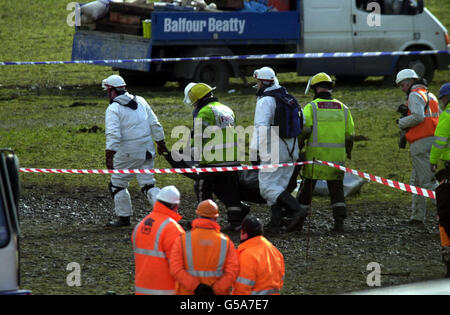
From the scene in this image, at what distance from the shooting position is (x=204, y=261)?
6.30 m

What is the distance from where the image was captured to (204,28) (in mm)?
19078

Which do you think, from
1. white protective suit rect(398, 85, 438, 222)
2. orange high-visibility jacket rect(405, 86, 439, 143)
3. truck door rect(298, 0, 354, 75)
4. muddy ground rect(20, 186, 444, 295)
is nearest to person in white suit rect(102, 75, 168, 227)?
muddy ground rect(20, 186, 444, 295)

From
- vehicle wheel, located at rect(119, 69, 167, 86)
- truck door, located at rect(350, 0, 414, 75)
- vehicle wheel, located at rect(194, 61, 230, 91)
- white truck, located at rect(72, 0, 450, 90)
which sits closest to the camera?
white truck, located at rect(72, 0, 450, 90)

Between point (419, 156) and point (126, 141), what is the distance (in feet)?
11.4

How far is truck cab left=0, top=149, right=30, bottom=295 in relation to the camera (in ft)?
20.1

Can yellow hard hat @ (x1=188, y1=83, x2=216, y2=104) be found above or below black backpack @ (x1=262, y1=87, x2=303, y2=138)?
above

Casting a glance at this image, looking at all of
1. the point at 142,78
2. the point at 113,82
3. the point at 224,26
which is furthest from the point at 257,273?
the point at 142,78

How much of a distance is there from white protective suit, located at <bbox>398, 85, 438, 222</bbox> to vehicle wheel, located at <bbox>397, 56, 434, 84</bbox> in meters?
9.79

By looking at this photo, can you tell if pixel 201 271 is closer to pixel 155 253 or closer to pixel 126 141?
pixel 155 253

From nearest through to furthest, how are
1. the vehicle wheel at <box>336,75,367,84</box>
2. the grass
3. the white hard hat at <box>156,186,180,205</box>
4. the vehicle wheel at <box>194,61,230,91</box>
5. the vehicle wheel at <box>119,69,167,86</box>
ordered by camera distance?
the white hard hat at <box>156,186,180,205</box>, the grass, the vehicle wheel at <box>194,61,230,91</box>, the vehicle wheel at <box>119,69,167,86</box>, the vehicle wheel at <box>336,75,367,84</box>

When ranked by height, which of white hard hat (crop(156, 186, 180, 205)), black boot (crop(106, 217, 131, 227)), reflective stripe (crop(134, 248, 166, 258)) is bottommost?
black boot (crop(106, 217, 131, 227))

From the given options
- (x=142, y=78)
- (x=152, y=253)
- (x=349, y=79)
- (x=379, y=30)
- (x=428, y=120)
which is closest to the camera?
(x=152, y=253)

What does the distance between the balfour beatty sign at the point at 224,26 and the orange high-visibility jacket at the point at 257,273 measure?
12.6 meters

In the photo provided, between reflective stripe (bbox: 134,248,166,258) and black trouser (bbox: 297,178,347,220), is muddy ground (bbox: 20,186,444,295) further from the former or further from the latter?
reflective stripe (bbox: 134,248,166,258)
